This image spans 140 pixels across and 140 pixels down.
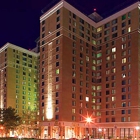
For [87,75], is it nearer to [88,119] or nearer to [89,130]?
[88,119]

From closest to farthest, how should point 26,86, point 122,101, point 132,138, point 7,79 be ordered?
point 132,138 → point 122,101 → point 7,79 → point 26,86

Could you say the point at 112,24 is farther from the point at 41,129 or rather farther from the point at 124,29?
the point at 41,129

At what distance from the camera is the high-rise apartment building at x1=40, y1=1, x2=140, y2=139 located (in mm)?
80625

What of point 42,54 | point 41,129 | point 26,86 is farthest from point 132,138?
point 26,86

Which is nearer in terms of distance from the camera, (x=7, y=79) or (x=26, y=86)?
(x=7, y=79)

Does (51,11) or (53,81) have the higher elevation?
(51,11)

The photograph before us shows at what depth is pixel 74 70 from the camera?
281 feet

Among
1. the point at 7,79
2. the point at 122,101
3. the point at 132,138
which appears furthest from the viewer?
the point at 7,79

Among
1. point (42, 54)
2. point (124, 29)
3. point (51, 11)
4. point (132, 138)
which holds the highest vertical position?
point (51, 11)

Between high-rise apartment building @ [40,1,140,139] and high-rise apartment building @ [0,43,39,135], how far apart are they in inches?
1193

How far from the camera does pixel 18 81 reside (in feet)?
395

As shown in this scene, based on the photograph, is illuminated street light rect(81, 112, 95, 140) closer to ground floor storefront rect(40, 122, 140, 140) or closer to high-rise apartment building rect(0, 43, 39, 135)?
ground floor storefront rect(40, 122, 140, 140)

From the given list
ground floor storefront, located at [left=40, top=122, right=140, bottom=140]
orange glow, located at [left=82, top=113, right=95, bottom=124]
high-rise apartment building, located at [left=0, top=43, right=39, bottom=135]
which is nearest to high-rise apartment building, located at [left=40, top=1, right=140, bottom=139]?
ground floor storefront, located at [left=40, top=122, right=140, bottom=140]

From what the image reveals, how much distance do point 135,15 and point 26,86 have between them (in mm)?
64373
